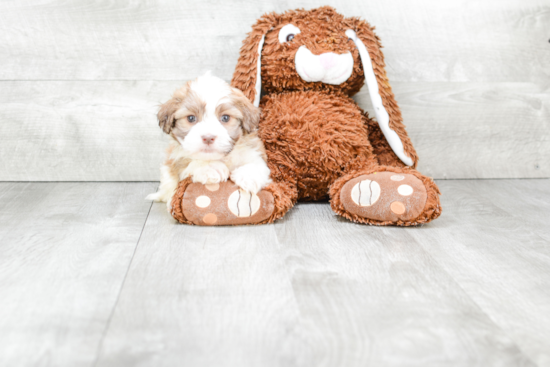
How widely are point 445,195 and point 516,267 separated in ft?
2.04

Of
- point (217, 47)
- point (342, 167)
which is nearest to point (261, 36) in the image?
point (217, 47)

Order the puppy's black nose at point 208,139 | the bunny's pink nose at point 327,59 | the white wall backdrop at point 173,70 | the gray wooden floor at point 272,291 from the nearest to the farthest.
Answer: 1. the gray wooden floor at point 272,291
2. the puppy's black nose at point 208,139
3. the bunny's pink nose at point 327,59
4. the white wall backdrop at point 173,70

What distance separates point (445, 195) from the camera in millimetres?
1606

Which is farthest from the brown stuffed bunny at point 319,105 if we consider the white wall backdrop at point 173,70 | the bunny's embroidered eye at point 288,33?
the white wall backdrop at point 173,70

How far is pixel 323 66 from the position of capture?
1.37m

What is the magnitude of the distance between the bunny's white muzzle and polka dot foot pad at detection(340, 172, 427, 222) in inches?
13.3

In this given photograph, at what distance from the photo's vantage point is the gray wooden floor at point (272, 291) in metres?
0.70

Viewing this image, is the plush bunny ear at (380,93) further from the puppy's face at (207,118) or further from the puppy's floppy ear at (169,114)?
the puppy's floppy ear at (169,114)

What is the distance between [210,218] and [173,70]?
695mm

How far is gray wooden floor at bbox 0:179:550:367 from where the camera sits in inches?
27.4

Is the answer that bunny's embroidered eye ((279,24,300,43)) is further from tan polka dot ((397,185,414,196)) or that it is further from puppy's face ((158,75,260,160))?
tan polka dot ((397,185,414,196))

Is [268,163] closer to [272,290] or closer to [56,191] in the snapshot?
[272,290]

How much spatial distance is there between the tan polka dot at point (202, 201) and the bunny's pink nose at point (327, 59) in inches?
20.4

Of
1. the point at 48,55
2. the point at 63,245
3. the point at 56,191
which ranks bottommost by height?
the point at 56,191
